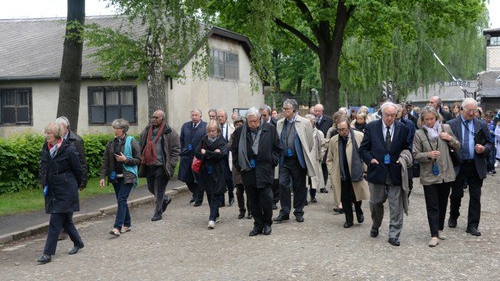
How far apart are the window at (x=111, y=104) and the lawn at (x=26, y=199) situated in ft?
32.1

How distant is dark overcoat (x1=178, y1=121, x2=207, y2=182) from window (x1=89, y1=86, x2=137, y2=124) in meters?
13.4

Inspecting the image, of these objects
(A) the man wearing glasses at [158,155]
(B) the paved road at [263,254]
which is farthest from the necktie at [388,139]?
(A) the man wearing glasses at [158,155]

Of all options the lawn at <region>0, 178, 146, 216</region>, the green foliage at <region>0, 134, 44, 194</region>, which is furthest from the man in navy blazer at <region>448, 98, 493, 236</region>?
the green foliage at <region>0, 134, 44, 194</region>

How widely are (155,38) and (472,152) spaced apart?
10.1 metres

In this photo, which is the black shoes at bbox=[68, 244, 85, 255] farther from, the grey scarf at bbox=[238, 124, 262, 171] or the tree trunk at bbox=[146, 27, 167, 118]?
the tree trunk at bbox=[146, 27, 167, 118]

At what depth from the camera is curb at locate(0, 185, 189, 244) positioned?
34.8 feet

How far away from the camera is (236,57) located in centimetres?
3092

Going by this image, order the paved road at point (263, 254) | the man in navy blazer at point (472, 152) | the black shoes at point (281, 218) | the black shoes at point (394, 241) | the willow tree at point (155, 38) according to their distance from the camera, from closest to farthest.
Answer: the paved road at point (263, 254), the black shoes at point (394, 241), the man in navy blazer at point (472, 152), the black shoes at point (281, 218), the willow tree at point (155, 38)

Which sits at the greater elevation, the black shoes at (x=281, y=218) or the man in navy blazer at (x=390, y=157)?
the man in navy blazer at (x=390, y=157)

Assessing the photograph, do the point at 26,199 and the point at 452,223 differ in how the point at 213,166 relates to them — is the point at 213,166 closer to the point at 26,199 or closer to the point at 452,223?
the point at 452,223

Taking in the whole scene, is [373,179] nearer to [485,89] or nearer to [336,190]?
[336,190]

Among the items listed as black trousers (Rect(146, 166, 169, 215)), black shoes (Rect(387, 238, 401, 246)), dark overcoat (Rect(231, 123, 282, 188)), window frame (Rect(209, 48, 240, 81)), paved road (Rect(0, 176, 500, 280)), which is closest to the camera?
paved road (Rect(0, 176, 500, 280))

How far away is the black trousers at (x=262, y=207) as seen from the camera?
10.2 m

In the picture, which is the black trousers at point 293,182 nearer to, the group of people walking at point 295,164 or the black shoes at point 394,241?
the group of people walking at point 295,164
